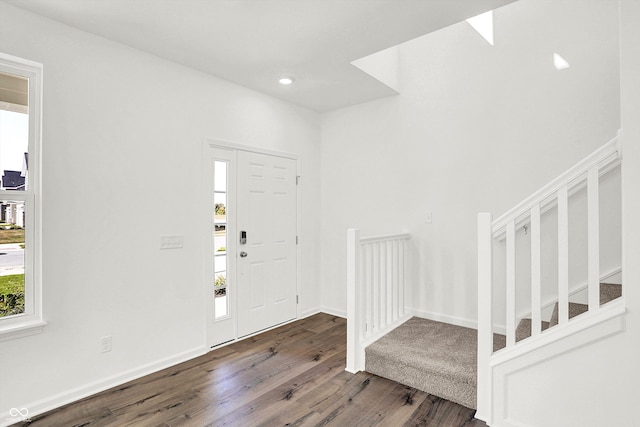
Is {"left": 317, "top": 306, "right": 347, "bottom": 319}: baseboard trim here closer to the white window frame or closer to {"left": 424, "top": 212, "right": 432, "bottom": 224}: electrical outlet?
{"left": 424, "top": 212, "right": 432, "bottom": 224}: electrical outlet

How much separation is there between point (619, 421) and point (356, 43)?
112 inches

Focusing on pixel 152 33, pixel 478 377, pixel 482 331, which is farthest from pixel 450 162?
pixel 152 33

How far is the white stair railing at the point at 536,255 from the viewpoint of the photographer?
184 cm

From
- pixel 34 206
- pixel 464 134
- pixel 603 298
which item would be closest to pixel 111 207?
pixel 34 206

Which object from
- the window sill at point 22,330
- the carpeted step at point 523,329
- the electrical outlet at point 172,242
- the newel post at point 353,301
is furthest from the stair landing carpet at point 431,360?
the window sill at point 22,330

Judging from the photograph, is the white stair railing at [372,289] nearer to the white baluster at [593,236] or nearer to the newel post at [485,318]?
the newel post at [485,318]

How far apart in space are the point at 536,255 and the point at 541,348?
0.53 m

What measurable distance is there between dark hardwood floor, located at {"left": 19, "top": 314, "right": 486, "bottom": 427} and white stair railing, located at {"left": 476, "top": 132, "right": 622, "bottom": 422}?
46cm

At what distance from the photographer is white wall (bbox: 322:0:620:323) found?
9.13 feet

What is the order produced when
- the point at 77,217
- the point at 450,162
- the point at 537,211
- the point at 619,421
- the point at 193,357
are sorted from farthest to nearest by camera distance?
the point at 450,162
the point at 193,357
the point at 77,217
the point at 537,211
the point at 619,421

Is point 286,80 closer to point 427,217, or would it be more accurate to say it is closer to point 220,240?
point 220,240

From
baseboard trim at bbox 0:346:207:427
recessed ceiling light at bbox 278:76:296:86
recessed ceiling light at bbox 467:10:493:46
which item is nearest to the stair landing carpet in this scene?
baseboard trim at bbox 0:346:207:427

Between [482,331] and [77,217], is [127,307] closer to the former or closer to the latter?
[77,217]

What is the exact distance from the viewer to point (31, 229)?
2.22 meters
